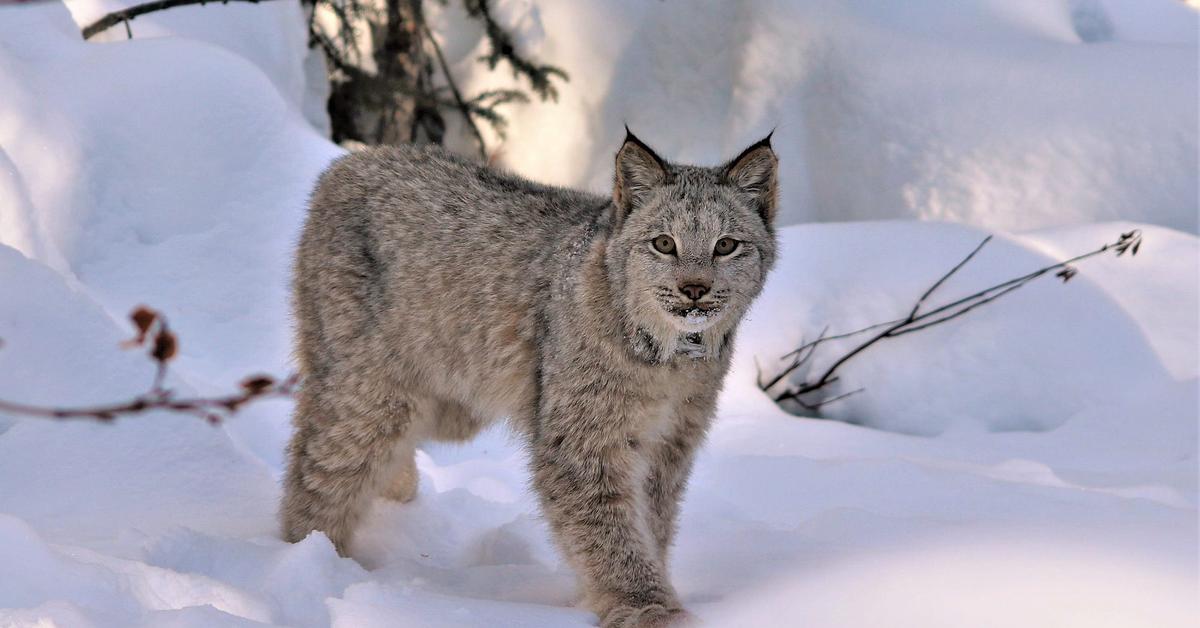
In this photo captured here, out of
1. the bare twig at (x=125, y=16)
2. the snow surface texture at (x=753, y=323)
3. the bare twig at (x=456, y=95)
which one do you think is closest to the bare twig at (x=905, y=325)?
the snow surface texture at (x=753, y=323)

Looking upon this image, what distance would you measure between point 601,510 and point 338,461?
0.91 metres

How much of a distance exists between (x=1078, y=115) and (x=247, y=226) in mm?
4700

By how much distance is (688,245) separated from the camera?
3086mm

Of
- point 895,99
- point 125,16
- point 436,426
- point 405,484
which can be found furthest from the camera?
point 895,99

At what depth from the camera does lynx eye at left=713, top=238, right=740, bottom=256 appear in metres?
3.12

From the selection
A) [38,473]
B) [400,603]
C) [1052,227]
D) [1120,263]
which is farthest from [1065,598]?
[1052,227]

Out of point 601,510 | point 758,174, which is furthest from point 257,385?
point 758,174

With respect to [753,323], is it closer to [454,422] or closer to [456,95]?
[454,422]

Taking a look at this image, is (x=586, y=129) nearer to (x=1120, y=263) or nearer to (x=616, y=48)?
(x=616, y=48)

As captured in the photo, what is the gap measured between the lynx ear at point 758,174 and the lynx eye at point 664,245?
27cm

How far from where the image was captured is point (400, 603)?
2.85 metres

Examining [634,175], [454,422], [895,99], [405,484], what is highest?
[895,99]

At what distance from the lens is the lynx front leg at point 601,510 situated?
3.08m

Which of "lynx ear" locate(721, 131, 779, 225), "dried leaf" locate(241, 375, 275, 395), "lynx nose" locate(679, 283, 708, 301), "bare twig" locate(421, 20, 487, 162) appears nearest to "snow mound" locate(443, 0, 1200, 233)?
"bare twig" locate(421, 20, 487, 162)
